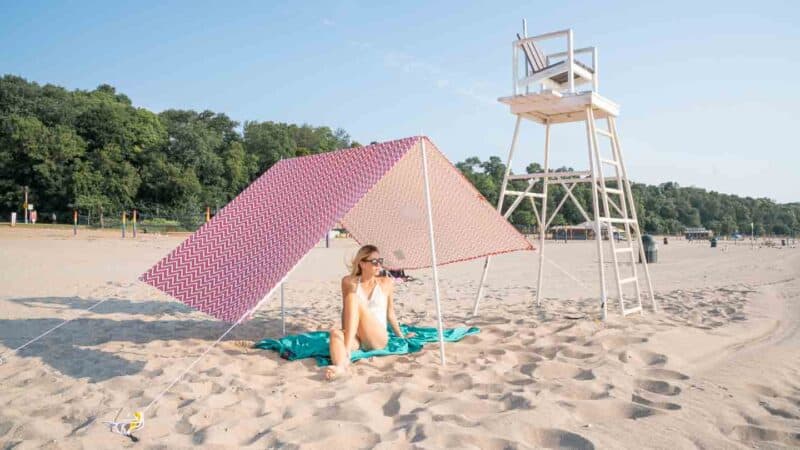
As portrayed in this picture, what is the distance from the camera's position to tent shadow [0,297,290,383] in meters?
4.02

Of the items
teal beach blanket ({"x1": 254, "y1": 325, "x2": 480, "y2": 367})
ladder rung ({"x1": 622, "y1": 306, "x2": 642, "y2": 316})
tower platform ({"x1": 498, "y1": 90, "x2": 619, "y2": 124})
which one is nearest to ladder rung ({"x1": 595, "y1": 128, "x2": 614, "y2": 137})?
tower platform ({"x1": 498, "y1": 90, "x2": 619, "y2": 124})

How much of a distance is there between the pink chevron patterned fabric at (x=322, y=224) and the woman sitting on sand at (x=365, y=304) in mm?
565

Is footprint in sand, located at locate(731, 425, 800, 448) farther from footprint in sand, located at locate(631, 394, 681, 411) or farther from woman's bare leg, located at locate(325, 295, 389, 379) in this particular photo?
woman's bare leg, located at locate(325, 295, 389, 379)

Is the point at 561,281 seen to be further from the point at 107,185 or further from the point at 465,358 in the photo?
the point at 107,185

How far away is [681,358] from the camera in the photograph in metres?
4.00

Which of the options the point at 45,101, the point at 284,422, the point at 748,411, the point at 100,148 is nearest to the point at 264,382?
the point at 284,422

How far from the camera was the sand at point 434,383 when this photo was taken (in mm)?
2621

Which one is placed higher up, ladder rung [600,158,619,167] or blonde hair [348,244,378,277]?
ladder rung [600,158,619,167]

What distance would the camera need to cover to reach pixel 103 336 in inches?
200

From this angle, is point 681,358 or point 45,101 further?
point 45,101

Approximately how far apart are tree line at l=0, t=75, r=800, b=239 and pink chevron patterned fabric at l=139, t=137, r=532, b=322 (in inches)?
1131

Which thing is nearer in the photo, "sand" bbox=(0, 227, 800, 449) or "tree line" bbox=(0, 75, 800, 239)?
"sand" bbox=(0, 227, 800, 449)

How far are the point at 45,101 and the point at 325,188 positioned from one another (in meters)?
55.5

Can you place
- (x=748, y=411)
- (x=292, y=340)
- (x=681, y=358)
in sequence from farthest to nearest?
1. (x=292, y=340)
2. (x=681, y=358)
3. (x=748, y=411)
